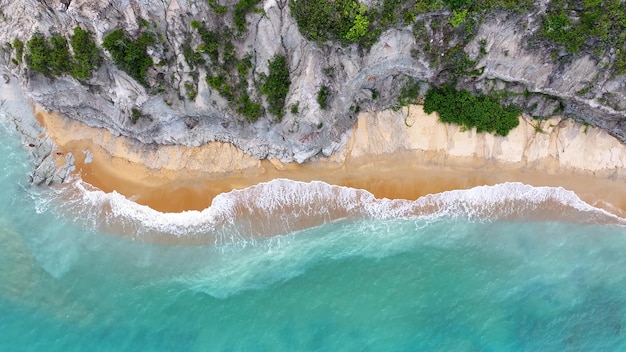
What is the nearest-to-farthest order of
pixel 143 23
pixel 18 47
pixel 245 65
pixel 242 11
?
pixel 242 11
pixel 143 23
pixel 245 65
pixel 18 47

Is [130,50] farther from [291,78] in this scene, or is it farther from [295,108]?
[295,108]

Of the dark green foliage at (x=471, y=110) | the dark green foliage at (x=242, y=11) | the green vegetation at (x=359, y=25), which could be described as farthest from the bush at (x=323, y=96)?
the dark green foliage at (x=471, y=110)

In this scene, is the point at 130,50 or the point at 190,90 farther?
the point at 190,90

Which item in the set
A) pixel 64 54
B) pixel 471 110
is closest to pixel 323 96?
pixel 471 110

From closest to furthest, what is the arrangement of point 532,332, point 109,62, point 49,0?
point 49,0, point 109,62, point 532,332

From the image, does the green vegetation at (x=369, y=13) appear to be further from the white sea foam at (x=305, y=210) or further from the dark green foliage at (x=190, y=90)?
the white sea foam at (x=305, y=210)

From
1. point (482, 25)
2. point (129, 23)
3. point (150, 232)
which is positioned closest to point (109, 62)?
point (129, 23)

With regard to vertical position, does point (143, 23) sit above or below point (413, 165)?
above

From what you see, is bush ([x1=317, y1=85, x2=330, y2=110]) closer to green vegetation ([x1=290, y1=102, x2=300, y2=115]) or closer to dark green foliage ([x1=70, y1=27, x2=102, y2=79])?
green vegetation ([x1=290, y1=102, x2=300, y2=115])

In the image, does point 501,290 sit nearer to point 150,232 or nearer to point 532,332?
point 532,332
